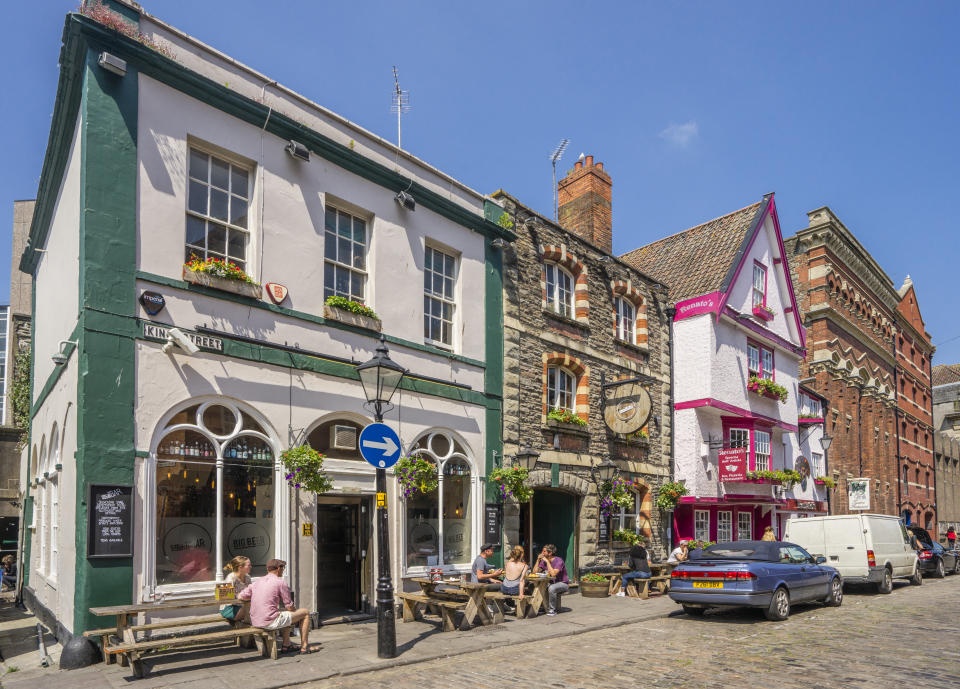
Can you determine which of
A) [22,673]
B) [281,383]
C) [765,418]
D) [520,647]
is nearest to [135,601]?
[22,673]

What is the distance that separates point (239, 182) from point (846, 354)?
3039 cm

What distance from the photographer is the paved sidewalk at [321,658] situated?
8.20 meters

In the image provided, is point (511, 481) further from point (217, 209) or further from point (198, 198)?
point (198, 198)

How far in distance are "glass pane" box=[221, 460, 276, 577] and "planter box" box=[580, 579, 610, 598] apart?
24.9ft

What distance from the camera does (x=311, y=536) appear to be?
1152 cm

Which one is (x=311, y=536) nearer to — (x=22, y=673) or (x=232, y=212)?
(x=22, y=673)

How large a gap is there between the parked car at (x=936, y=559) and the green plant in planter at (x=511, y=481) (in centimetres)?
1427

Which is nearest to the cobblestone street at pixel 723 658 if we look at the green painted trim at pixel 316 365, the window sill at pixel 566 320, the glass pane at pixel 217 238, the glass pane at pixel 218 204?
the green painted trim at pixel 316 365

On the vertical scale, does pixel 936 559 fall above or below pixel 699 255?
below

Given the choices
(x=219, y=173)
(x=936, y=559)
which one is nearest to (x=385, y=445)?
(x=219, y=173)

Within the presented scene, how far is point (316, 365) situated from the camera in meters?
12.0

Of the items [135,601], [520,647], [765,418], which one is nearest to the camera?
[135,601]

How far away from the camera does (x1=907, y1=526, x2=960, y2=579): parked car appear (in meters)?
23.1

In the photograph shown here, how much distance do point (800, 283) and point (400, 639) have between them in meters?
28.4
